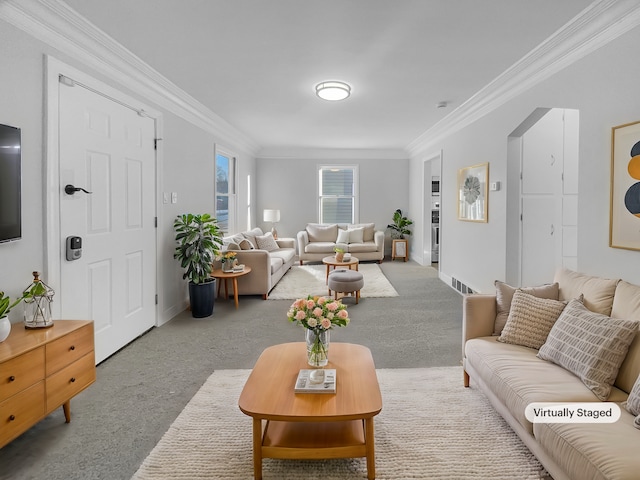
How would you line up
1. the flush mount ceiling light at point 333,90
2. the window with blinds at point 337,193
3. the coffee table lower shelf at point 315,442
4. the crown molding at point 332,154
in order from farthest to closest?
the window with blinds at point 337,193 → the crown molding at point 332,154 → the flush mount ceiling light at point 333,90 → the coffee table lower shelf at point 315,442

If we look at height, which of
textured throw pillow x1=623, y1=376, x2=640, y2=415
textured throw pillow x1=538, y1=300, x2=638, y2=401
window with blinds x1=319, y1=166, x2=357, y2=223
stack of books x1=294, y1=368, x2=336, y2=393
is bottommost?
stack of books x1=294, y1=368, x2=336, y2=393

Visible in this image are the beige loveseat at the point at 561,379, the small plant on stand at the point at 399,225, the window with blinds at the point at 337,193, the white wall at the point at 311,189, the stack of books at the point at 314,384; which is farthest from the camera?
the window with blinds at the point at 337,193

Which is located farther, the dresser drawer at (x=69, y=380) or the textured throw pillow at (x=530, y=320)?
the textured throw pillow at (x=530, y=320)

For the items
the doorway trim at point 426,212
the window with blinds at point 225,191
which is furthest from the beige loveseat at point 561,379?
the doorway trim at point 426,212

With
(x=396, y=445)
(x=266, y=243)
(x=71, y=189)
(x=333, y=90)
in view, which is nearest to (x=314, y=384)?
(x=396, y=445)

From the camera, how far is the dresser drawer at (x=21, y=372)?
165 centimetres

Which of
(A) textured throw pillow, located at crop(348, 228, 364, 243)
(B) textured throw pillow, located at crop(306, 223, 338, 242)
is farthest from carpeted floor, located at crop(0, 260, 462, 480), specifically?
(B) textured throw pillow, located at crop(306, 223, 338, 242)

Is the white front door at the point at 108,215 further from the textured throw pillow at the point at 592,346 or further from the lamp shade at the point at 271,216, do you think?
the lamp shade at the point at 271,216

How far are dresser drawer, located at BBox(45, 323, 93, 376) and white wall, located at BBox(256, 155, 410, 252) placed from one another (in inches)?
260

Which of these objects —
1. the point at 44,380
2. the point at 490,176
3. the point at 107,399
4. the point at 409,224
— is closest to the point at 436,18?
the point at 490,176

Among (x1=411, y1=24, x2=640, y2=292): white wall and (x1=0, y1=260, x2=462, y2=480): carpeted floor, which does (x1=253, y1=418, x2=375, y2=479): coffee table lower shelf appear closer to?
(x1=0, y1=260, x2=462, y2=480): carpeted floor

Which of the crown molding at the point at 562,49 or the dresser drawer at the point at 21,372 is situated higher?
the crown molding at the point at 562,49

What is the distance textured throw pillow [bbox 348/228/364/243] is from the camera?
319 inches

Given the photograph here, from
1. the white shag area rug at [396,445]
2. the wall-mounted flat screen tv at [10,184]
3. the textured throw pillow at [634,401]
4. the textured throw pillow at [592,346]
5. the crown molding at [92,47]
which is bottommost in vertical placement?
the white shag area rug at [396,445]
